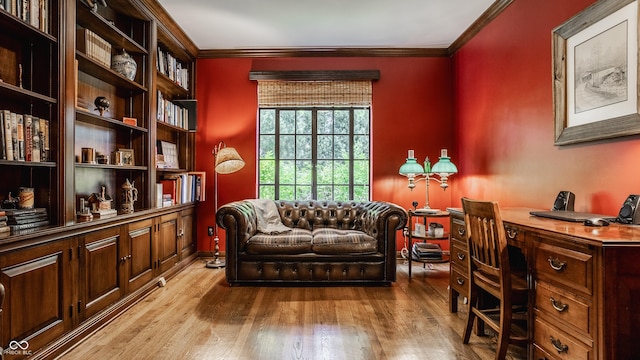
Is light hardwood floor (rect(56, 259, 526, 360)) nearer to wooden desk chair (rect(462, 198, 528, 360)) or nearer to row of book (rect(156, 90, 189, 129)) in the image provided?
wooden desk chair (rect(462, 198, 528, 360))

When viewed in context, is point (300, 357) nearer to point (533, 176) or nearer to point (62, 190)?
point (62, 190)

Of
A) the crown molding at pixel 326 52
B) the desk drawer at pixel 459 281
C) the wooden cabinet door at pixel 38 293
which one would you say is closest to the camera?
the wooden cabinet door at pixel 38 293

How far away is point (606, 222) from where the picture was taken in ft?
5.74

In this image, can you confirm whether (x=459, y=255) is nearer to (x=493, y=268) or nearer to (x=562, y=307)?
(x=493, y=268)

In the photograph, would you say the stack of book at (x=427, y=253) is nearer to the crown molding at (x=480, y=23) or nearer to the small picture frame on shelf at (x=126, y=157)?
the crown molding at (x=480, y=23)

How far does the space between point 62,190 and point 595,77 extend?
135 inches

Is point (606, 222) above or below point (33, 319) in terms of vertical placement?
above

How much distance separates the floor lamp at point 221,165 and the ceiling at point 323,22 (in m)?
1.33

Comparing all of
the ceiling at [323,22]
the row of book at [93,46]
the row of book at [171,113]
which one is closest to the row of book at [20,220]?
the row of book at [93,46]

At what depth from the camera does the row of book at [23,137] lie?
6.33 ft

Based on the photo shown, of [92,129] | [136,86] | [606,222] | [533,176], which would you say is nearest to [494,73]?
[533,176]

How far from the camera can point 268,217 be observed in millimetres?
4004

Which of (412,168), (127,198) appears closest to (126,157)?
(127,198)

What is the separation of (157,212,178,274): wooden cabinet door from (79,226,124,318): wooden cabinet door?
2.19 ft
